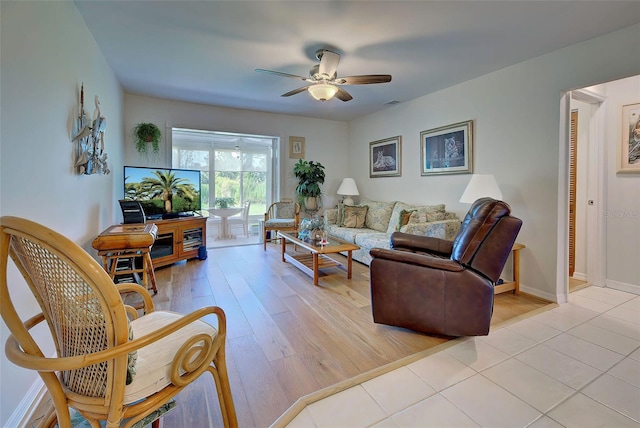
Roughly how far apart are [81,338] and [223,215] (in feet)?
18.0

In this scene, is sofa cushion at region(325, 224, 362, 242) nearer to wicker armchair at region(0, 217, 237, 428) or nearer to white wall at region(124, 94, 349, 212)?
white wall at region(124, 94, 349, 212)

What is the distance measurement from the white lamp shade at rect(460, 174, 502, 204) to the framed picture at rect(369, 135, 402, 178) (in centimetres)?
181

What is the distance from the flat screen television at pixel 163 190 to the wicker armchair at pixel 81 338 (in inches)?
121

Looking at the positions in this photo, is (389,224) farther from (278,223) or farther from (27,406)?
(27,406)

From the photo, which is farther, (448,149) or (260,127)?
(260,127)

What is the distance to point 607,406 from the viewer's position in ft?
4.89

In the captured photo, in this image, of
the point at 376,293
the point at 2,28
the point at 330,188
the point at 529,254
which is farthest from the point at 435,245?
the point at 330,188

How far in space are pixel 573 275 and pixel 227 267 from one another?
14.8 ft

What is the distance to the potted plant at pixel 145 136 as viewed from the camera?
4293 mm

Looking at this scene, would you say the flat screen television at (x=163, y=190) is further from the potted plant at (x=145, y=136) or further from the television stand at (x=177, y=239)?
the potted plant at (x=145, y=136)

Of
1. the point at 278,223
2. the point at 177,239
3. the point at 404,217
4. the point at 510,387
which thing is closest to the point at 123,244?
the point at 177,239

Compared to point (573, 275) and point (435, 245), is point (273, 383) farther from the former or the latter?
point (573, 275)

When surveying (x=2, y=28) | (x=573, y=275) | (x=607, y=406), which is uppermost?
(x=2, y=28)

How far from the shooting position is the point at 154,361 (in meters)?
1.05
